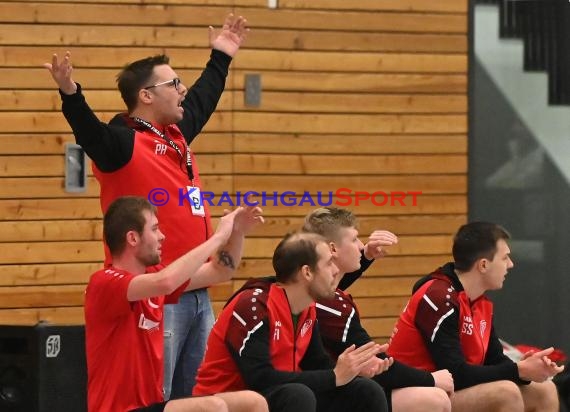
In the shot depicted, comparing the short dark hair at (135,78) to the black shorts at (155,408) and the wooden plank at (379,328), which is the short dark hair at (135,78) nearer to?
the black shorts at (155,408)

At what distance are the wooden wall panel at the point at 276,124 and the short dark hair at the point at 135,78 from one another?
2122 mm

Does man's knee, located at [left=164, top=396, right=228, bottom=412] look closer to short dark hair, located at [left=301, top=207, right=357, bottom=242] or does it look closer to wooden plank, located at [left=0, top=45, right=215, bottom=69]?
short dark hair, located at [left=301, top=207, right=357, bottom=242]

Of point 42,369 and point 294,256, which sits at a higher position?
point 294,256

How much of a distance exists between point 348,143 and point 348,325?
9.27 ft

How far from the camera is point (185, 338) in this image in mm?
4836

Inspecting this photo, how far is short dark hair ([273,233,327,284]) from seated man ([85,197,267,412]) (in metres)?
0.33

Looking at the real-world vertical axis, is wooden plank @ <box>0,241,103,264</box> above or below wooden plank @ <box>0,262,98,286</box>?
above

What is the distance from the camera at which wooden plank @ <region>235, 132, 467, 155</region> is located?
7.43 metres

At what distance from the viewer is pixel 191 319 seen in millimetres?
4816

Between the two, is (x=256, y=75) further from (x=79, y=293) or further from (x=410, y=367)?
(x=410, y=367)

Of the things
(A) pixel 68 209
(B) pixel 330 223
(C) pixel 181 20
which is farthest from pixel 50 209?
(B) pixel 330 223

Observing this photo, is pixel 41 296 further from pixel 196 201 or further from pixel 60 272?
pixel 196 201

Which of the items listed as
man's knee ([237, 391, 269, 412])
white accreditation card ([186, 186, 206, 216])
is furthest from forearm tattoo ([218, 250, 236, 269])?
man's knee ([237, 391, 269, 412])

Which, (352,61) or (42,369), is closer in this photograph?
(42,369)
